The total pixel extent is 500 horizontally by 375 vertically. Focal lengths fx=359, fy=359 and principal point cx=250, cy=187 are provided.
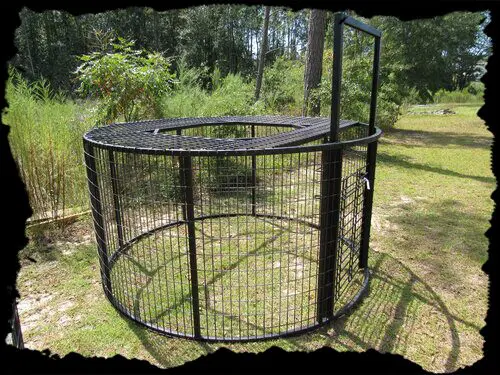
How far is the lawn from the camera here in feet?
8.02

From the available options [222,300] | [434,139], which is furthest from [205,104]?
[434,139]

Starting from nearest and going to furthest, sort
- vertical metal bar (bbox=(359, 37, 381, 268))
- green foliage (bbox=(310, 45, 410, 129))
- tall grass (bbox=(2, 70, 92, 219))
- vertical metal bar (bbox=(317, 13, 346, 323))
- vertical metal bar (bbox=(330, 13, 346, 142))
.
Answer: vertical metal bar (bbox=(330, 13, 346, 142)) → vertical metal bar (bbox=(317, 13, 346, 323)) → vertical metal bar (bbox=(359, 37, 381, 268)) → tall grass (bbox=(2, 70, 92, 219)) → green foliage (bbox=(310, 45, 410, 129))

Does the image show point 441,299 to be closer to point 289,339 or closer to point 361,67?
point 289,339

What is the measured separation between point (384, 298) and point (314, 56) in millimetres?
6870

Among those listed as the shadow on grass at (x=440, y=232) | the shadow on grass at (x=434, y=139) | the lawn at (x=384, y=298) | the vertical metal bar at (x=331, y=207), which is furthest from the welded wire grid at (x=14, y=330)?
the shadow on grass at (x=434, y=139)

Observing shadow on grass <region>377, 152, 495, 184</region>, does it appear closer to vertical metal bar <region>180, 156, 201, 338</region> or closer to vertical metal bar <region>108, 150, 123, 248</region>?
vertical metal bar <region>108, 150, 123, 248</region>

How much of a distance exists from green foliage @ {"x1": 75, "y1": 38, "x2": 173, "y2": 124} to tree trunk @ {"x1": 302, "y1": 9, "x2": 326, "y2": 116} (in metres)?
3.98

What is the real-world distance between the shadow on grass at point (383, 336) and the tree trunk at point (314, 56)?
20.6ft

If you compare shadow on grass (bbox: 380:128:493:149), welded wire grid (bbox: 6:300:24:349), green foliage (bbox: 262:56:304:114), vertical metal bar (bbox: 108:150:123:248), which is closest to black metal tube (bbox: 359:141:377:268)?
vertical metal bar (bbox: 108:150:123:248)

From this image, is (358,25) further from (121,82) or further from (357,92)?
(357,92)

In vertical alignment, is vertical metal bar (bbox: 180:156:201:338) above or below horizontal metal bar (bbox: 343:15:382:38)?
below

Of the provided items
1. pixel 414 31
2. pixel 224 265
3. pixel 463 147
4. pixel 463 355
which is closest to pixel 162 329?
pixel 224 265

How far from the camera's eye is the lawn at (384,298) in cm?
244

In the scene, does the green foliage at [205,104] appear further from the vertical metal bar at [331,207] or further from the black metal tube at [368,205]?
the vertical metal bar at [331,207]
